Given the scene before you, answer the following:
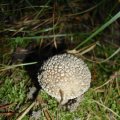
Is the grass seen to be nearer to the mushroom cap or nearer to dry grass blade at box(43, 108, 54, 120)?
dry grass blade at box(43, 108, 54, 120)

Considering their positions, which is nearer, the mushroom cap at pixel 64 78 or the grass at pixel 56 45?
the mushroom cap at pixel 64 78

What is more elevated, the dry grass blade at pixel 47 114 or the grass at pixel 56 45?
the grass at pixel 56 45

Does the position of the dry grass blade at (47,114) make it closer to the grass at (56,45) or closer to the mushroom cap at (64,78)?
the grass at (56,45)

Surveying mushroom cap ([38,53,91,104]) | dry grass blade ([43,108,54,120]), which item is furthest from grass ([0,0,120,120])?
mushroom cap ([38,53,91,104])

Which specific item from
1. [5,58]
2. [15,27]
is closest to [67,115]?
[5,58]

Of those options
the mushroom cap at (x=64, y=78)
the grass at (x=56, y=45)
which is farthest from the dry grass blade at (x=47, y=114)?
the mushroom cap at (x=64, y=78)
